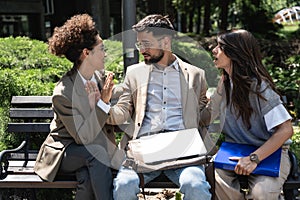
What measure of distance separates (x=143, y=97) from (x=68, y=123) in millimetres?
589

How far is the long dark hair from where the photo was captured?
369 centimetres

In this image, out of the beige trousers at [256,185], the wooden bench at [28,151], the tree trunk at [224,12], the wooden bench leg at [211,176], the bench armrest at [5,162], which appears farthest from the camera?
the tree trunk at [224,12]

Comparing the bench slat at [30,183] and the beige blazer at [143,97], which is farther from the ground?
the beige blazer at [143,97]

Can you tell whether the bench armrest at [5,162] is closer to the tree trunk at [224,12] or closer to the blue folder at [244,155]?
the blue folder at [244,155]

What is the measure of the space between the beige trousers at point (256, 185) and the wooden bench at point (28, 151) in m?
0.10

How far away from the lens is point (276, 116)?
360 cm

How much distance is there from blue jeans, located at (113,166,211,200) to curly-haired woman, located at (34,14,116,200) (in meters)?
0.11

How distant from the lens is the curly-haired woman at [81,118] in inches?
147

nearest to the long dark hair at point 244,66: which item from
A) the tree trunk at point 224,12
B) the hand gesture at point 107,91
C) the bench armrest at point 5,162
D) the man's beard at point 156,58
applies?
the man's beard at point 156,58

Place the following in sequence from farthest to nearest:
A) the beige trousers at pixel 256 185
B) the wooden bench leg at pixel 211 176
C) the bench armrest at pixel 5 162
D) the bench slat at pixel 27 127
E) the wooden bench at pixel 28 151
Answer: the bench slat at pixel 27 127, the bench armrest at pixel 5 162, the wooden bench at pixel 28 151, the wooden bench leg at pixel 211 176, the beige trousers at pixel 256 185

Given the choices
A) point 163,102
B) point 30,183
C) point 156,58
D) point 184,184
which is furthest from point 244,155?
point 30,183

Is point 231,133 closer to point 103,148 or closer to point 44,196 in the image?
point 103,148

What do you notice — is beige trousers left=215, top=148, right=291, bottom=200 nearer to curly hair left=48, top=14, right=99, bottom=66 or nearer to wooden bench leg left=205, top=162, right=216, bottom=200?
wooden bench leg left=205, top=162, right=216, bottom=200

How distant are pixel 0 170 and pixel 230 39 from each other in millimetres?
1934
